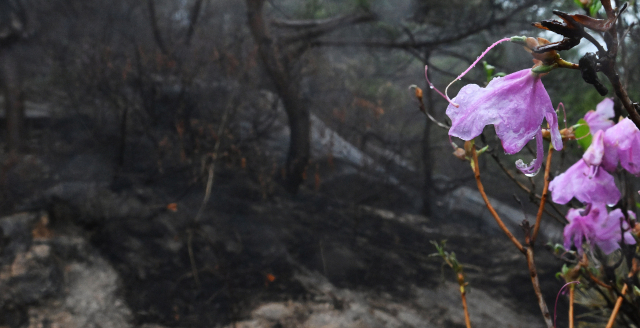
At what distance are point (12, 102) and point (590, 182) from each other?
4636 millimetres

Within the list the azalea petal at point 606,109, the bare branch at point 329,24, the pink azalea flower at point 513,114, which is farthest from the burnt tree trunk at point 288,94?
the pink azalea flower at point 513,114

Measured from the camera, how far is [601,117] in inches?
26.2

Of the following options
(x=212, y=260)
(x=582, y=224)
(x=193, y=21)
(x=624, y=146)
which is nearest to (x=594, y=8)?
(x=624, y=146)

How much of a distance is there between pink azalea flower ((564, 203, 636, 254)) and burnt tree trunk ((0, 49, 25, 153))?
4214 millimetres

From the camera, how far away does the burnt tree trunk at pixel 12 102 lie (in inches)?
139

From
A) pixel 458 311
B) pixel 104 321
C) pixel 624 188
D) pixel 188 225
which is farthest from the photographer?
pixel 188 225

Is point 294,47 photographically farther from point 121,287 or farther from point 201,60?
point 121,287

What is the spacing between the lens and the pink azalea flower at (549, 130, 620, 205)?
457 mm

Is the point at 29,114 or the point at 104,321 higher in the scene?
the point at 29,114

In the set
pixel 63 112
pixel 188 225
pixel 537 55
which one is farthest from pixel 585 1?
pixel 63 112

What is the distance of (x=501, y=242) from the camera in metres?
4.05

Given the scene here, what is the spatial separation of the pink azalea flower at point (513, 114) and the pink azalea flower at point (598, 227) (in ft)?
1.14

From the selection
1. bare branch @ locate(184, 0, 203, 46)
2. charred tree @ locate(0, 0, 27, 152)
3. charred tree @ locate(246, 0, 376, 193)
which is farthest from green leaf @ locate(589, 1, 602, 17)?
bare branch @ locate(184, 0, 203, 46)

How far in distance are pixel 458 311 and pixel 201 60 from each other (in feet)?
10.9
